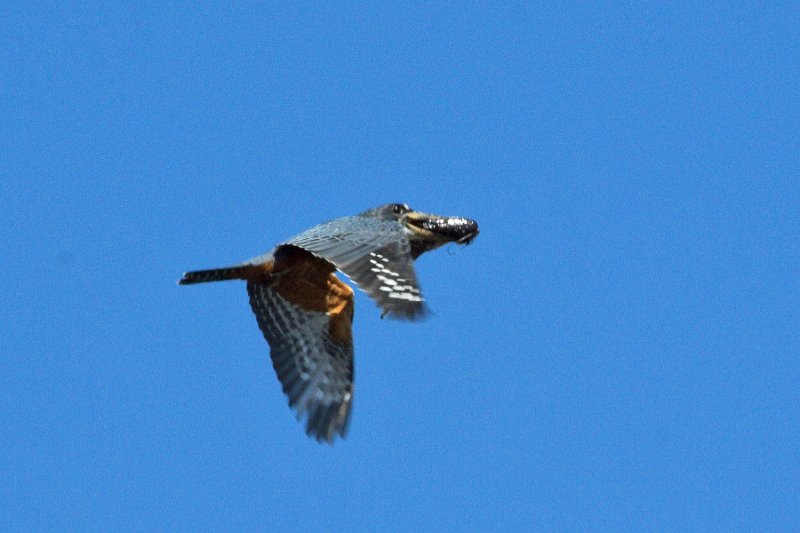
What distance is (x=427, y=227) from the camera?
15.5 metres

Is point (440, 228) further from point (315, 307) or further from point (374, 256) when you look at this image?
point (374, 256)

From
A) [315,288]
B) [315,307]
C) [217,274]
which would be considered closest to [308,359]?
[315,307]

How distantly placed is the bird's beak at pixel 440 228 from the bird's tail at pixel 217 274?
6.35 feet

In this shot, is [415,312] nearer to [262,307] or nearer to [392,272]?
[392,272]

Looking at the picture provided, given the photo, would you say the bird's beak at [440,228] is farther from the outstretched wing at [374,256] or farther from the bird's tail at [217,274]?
the bird's tail at [217,274]

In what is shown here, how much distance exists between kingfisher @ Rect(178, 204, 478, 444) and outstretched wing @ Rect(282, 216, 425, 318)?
13 cm

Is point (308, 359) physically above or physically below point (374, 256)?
above

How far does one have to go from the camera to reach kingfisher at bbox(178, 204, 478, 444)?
48.4 feet

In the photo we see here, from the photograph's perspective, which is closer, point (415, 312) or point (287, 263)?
point (415, 312)

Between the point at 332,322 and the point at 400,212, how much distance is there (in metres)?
1.49

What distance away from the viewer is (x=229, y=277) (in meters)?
14.8

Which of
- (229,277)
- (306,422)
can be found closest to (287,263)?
(229,277)

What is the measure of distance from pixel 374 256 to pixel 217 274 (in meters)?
2.31

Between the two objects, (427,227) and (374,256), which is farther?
(427,227)
